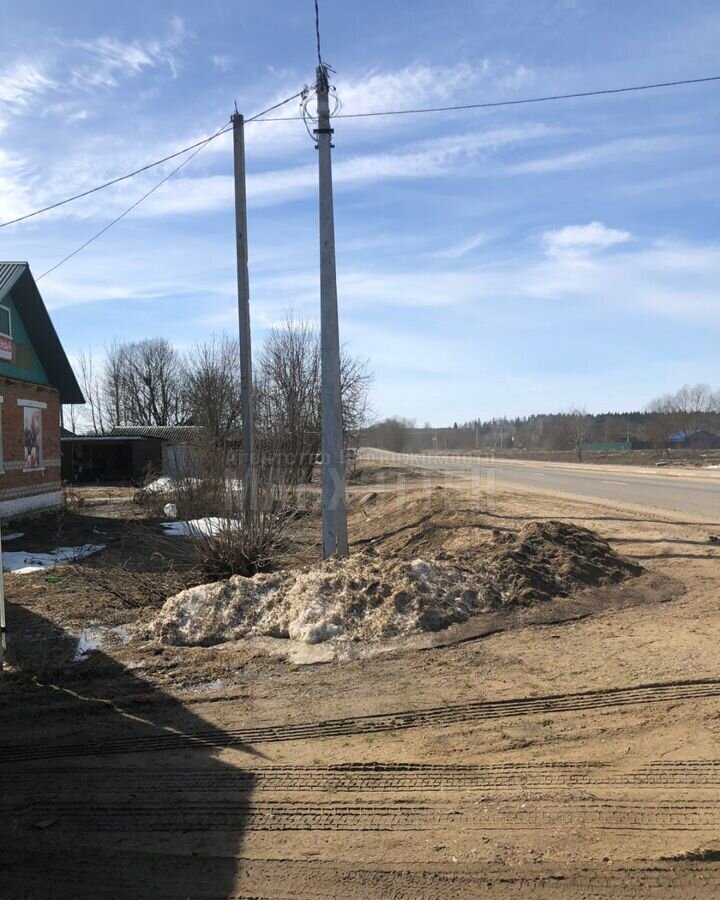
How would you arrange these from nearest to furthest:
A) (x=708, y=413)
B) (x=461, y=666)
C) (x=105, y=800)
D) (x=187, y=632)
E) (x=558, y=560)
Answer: (x=105, y=800), (x=461, y=666), (x=187, y=632), (x=558, y=560), (x=708, y=413)

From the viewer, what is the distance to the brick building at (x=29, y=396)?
59.0 feet

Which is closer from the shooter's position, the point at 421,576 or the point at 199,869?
the point at 199,869

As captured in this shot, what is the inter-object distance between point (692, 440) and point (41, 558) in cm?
7011

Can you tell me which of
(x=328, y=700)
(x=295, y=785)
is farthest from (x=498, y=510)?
(x=295, y=785)

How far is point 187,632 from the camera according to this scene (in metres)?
7.11

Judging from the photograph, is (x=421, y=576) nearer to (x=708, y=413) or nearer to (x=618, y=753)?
(x=618, y=753)

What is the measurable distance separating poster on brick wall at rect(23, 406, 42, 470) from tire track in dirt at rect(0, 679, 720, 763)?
1606 centimetres

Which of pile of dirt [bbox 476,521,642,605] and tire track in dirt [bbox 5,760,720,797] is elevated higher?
pile of dirt [bbox 476,521,642,605]

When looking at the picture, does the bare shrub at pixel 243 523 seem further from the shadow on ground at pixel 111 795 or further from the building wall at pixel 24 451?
the building wall at pixel 24 451

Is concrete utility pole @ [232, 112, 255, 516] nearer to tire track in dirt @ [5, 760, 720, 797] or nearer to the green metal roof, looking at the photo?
the green metal roof

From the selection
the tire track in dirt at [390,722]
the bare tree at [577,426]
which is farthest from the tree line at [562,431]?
the tire track in dirt at [390,722]

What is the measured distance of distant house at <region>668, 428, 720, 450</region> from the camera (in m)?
71.1

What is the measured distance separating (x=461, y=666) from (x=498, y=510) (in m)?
10.7

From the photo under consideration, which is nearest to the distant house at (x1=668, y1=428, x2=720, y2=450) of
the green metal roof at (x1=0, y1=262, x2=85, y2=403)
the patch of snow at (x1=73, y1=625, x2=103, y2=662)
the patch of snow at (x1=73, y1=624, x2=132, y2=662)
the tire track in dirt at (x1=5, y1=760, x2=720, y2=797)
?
the green metal roof at (x1=0, y1=262, x2=85, y2=403)
